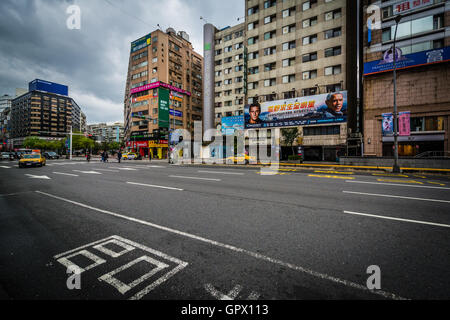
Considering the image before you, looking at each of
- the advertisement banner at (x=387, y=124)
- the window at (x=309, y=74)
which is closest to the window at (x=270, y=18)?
the window at (x=309, y=74)

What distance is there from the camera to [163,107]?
41844 millimetres

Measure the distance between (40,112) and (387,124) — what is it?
143475 mm

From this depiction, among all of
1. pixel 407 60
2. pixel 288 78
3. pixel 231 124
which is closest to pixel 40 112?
pixel 231 124

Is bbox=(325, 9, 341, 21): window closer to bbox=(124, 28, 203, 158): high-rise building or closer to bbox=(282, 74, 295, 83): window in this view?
bbox=(282, 74, 295, 83): window

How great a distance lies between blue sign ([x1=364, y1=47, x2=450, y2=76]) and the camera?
1928cm

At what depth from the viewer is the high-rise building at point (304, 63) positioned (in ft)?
88.8

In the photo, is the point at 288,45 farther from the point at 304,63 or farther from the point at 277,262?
the point at 277,262

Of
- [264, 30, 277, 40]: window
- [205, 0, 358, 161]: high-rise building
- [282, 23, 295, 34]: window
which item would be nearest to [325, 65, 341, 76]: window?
[205, 0, 358, 161]: high-rise building

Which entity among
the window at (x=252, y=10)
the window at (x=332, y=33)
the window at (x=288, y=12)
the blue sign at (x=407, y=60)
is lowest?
the blue sign at (x=407, y=60)

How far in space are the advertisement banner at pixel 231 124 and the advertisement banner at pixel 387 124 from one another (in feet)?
65.7

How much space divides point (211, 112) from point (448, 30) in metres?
35.1

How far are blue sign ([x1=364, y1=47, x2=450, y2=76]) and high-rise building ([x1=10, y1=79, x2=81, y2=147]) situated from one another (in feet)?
392

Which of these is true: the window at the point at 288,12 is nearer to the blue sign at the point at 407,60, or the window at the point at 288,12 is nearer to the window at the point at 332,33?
the window at the point at 332,33

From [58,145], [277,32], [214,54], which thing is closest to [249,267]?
[277,32]
